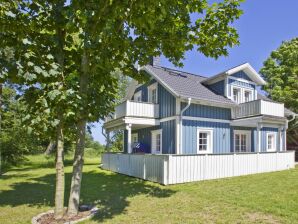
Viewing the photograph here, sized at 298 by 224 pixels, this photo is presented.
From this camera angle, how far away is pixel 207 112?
52.6ft

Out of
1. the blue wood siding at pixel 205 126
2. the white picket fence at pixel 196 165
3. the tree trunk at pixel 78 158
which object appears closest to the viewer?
the tree trunk at pixel 78 158

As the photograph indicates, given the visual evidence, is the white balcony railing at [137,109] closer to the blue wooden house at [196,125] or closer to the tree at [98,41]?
the blue wooden house at [196,125]

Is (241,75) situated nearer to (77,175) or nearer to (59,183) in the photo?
(77,175)

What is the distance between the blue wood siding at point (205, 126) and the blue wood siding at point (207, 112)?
0.42 m

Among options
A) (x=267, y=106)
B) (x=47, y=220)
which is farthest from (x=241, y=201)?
(x=267, y=106)

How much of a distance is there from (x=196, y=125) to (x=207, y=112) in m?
1.16

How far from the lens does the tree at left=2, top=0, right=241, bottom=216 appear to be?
19.9 feet

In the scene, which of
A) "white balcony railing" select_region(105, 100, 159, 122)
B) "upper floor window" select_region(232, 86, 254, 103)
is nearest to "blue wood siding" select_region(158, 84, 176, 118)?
"white balcony railing" select_region(105, 100, 159, 122)

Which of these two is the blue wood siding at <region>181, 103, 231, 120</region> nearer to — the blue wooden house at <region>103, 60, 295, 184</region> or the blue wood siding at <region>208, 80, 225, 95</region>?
the blue wooden house at <region>103, 60, 295, 184</region>

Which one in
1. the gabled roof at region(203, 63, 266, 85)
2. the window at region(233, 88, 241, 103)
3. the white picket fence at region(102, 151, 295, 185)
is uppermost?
the gabled roof at region(203, 63, 266, 85)

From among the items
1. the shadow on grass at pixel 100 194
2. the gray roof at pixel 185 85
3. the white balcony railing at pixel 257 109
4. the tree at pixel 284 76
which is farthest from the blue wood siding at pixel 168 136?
the tree at pixel 284 76

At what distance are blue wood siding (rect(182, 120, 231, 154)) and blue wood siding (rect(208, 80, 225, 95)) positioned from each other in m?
2.49

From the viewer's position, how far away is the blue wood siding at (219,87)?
59.6ft

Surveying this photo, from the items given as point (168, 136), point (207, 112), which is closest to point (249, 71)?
point (207, 112)
